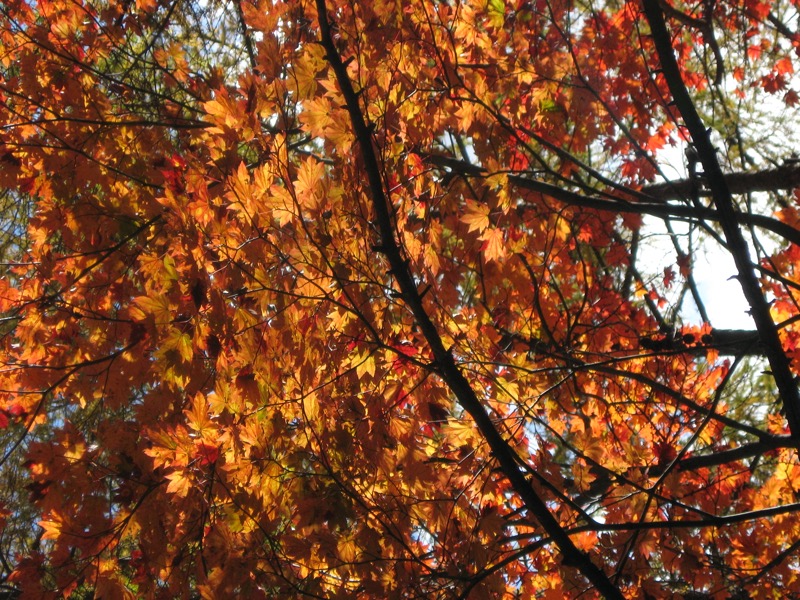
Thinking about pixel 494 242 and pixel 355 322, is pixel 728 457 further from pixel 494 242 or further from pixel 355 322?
pixel 355 322

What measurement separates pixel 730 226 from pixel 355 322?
1.27 metres

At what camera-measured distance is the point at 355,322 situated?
91.5 inches

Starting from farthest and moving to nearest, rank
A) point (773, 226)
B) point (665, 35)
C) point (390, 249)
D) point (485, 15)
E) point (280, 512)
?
point (485, 15)
point (280, 512)
point (773, 226)
point (665, 35)
point (390, 249)

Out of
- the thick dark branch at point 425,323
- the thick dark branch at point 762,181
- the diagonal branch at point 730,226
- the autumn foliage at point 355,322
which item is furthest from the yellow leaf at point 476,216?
the thick dark branch at point 762,181

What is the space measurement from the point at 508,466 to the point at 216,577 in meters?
1.04

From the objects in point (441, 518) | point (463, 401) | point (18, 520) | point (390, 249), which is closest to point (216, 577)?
point (441, 518)

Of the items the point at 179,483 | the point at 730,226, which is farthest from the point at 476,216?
the point at 179,483

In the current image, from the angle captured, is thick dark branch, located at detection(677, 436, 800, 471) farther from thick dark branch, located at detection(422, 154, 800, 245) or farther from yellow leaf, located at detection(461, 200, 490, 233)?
yellow leaf, located at detection(461, 200, 490, 233)

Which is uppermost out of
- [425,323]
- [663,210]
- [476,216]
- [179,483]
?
[663,210]

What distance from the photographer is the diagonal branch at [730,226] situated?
2096mm

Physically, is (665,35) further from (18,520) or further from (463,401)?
(18,520)

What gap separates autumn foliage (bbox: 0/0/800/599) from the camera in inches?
84.3

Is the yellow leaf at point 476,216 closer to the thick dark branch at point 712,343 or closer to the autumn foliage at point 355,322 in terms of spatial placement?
the autumn foliage at point 355,322

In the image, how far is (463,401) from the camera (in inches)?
75.0
